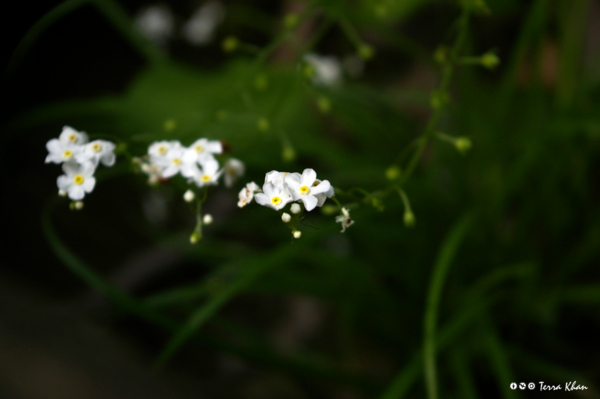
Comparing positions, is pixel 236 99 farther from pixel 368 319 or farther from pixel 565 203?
pixel 565 203

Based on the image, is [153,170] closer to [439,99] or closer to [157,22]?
[439,99]

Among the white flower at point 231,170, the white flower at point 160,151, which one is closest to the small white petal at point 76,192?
the white flower at point 160,151

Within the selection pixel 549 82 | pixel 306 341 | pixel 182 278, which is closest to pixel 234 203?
pixel 182 278

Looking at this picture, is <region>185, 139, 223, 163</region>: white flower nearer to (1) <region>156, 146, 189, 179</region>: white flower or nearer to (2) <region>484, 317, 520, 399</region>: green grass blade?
(1) <region>156, 146, 189, 179</region>: white flower

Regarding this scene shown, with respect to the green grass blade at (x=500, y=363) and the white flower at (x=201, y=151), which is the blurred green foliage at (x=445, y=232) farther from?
the white flower at (x=201, y=151)

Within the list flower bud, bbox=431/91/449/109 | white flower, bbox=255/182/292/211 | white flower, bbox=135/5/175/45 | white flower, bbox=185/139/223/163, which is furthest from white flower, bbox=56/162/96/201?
white flower, bbox=135/5/175/45

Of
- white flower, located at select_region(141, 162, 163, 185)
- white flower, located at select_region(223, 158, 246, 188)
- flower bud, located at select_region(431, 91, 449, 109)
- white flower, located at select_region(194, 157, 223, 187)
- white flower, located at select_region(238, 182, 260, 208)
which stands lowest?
white flower, located at select_region(238, 182, 260, 208)

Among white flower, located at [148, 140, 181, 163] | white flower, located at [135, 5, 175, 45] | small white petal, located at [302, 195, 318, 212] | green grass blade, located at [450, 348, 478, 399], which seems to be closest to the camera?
small white petal, located at [302, 195, 318, 212]
